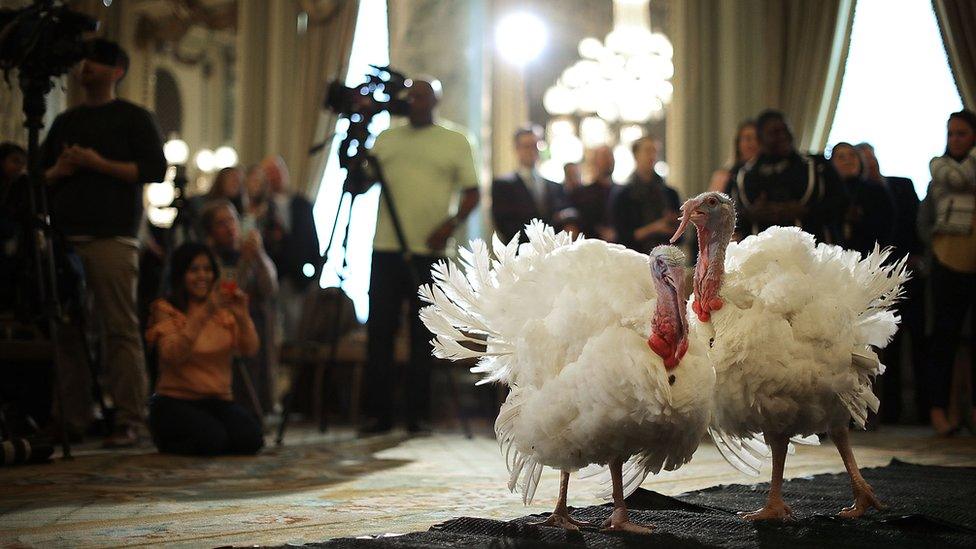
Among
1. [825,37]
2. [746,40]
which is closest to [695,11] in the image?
[746,40]

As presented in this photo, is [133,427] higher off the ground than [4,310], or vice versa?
[4,310]

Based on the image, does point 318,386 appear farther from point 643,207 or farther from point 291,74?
point 291,74

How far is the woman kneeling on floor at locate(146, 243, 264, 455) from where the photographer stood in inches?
186

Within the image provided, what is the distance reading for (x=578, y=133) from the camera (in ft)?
47.3

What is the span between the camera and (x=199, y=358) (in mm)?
4918

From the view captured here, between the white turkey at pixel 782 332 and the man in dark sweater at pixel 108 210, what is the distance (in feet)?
10.2

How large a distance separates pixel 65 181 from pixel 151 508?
252 centimetres

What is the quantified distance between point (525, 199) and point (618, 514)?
4459 millimetres

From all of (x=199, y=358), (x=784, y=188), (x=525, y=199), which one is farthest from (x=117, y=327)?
(x=784, y=188)

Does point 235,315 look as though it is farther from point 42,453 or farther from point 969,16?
point 969,16

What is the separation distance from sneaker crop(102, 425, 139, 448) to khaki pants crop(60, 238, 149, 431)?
1.2 inches

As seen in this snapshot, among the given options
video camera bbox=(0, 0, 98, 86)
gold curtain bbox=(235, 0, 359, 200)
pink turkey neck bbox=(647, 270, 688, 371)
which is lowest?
pink turkey neck bbox=(647, 270, 688, 371)

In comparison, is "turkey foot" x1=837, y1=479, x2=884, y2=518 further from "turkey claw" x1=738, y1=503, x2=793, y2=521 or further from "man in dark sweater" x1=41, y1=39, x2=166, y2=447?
"man in dark sweater" x1=41, y1=39, x2=166, y2=447

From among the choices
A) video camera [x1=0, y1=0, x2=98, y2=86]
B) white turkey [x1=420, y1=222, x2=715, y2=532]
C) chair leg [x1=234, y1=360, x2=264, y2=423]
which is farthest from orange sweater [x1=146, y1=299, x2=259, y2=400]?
white turkey [x1=420, y1=222, x2=715, y2=532]
